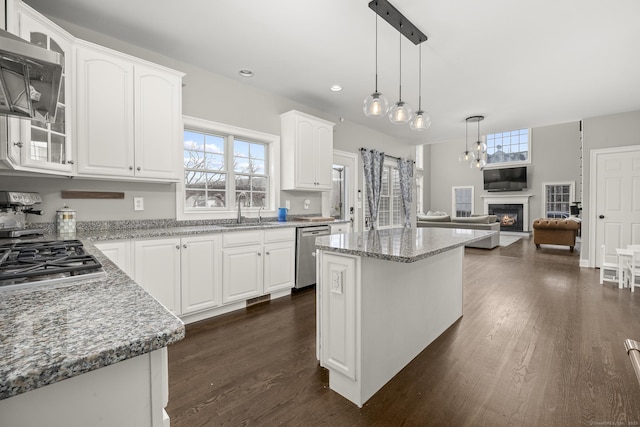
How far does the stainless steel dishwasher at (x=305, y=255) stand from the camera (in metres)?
3.68

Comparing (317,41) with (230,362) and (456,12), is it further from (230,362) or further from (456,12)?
(230,362)

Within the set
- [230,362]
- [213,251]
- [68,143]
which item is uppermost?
[68,143]

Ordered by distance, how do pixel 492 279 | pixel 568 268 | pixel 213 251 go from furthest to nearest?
pixel 568 268, pixel 492 279, pixel 213 251

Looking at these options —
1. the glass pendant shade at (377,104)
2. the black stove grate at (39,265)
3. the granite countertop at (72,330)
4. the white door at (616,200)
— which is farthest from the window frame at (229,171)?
the white door at (616,200)

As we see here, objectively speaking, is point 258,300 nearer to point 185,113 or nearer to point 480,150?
point 185,113

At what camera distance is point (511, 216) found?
1146cm

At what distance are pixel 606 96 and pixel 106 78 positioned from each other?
231 inches

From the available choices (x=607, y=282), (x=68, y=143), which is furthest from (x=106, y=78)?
(x=607, y=282)

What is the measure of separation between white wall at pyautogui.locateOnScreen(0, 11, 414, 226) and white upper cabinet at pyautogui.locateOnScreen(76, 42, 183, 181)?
32cm

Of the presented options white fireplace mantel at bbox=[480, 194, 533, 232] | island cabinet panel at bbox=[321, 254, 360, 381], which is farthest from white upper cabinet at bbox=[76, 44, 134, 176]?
white fireplace mantel at bbox=[480, 194, 533, 232]

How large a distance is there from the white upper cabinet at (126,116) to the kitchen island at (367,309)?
5.98 feet

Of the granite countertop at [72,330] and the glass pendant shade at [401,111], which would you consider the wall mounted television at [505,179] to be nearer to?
the glass pendant shade at [401,111]

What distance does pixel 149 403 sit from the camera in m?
0.61

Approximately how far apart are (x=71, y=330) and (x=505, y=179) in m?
13.3
